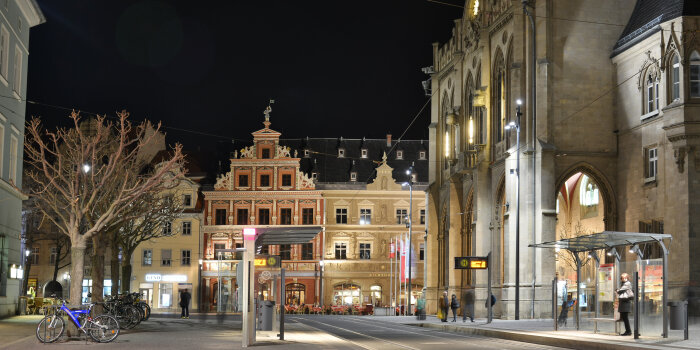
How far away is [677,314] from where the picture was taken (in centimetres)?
2495

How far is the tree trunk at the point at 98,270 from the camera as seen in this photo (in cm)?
2889

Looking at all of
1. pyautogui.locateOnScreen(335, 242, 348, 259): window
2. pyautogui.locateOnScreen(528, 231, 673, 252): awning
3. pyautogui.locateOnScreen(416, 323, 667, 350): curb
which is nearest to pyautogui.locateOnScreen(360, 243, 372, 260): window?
pyautogui.locateOnScreen(335, 242, 348, 259): window

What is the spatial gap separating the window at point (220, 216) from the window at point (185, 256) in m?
3.79

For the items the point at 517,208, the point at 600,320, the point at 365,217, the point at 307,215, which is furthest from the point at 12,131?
the point at 365,217

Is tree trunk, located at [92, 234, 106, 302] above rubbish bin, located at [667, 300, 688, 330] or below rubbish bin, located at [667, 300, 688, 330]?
above

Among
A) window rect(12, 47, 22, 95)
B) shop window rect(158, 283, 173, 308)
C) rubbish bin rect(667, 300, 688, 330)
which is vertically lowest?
shop window rect(158, 283, 173, 308)

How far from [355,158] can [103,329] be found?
231 feet

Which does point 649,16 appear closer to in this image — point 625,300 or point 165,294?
point 625,300

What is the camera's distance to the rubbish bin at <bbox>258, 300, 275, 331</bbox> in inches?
1192

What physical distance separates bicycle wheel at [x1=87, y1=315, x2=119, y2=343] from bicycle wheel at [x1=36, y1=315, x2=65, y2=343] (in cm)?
67

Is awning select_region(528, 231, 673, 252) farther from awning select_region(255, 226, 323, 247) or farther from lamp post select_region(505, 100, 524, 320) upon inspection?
lamp post select_region(505, 100, 524, 320)

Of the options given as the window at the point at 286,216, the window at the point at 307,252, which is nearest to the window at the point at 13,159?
the window at the point at 307,252

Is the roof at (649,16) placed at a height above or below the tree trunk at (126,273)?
above

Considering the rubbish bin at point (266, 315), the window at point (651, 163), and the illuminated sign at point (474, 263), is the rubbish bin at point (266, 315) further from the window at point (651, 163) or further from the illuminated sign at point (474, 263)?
the window at point (651, 163)
